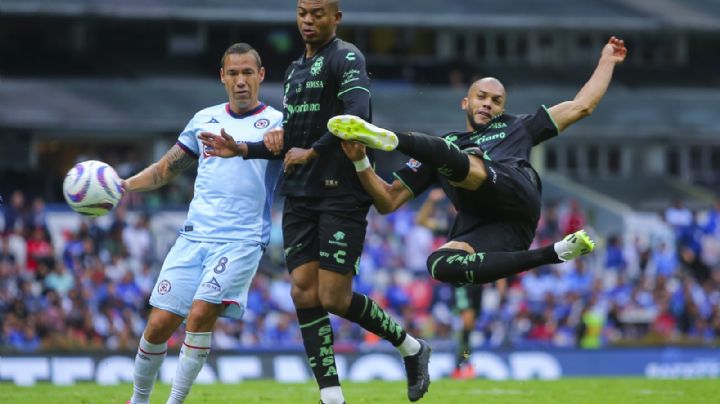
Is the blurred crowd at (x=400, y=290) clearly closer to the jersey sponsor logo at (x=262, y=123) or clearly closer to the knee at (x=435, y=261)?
the knee at (x=435, y=261)

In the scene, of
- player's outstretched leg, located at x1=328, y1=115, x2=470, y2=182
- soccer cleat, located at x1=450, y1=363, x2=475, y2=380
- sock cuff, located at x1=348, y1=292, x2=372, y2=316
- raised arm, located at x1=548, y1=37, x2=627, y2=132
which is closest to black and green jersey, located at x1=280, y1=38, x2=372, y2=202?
player's outstretched leg, located at x1=328, y1=115, x2=470, y2=182

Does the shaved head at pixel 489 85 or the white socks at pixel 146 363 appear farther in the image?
the shaved head at pixel 489 85

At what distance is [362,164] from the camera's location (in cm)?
930

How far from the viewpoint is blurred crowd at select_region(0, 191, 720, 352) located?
21.1 metres

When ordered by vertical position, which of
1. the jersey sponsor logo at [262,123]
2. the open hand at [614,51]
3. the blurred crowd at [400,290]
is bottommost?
the blurred crowd at [400,290]

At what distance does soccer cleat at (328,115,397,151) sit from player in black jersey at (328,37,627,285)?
1 centimetres

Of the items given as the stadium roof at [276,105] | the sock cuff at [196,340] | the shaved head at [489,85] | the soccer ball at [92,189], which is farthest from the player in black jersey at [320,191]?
the stadium roof at [276,105]

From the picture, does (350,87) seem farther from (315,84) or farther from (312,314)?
(312,314)

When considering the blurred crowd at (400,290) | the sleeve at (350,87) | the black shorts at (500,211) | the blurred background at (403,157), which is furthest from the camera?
the blurred background at (403,157)

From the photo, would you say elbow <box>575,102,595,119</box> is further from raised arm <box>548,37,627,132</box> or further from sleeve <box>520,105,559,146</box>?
sleeve <box>520,105,559,146</box>

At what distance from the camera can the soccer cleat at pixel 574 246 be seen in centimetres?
945

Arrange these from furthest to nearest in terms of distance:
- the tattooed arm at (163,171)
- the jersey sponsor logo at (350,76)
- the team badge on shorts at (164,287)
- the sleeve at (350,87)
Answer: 1. the tattooed arm at (163,171)
2. the team badge on shorts at (164,287)
3. the jersey sponsor logo at (350,76)
4. the sleeve at (350,87)

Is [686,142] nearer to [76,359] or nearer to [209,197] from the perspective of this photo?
[76,359]

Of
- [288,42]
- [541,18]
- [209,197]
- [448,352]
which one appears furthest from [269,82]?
[209,197]
